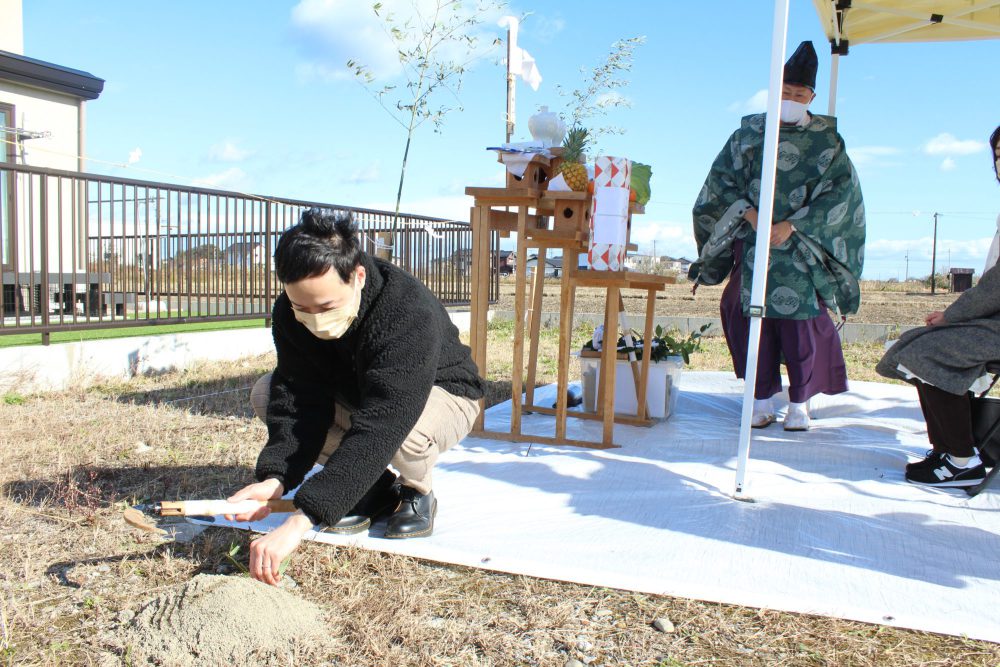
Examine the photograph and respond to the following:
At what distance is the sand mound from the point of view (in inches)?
58.3

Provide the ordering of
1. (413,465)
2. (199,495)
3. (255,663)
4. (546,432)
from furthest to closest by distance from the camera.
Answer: (546,432) < (199,495) < (413,465) < (255,663)

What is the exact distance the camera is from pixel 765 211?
93.2 inches

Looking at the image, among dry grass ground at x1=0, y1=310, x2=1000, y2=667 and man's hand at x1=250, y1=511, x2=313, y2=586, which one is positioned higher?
man's hand at x1=250, y1=511, x2=313, y2=586

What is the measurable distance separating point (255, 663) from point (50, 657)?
415mm

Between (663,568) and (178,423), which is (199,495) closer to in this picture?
(178,423)

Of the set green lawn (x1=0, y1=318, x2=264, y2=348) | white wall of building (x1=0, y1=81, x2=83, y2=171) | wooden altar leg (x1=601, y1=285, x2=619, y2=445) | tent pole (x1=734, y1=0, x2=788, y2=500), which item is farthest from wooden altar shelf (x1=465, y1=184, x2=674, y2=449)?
white wall of building (x1=0, y1=81, x2=83, y2=171)

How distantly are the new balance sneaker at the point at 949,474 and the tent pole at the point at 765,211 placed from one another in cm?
73

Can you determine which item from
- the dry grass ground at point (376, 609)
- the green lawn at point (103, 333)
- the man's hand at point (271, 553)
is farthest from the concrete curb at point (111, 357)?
the man's hand at point (271, 553)

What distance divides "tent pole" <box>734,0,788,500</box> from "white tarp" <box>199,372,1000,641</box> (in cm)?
27

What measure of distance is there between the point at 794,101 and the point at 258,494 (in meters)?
2.83

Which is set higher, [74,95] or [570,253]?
[74,95]

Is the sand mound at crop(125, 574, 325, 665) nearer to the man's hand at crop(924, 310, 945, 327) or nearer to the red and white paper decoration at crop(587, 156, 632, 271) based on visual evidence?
the red and white paper decoration at crop(587, 156, 632, 271)

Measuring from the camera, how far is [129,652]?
4.93ft

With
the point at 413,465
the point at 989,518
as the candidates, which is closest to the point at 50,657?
the point at 413,465
